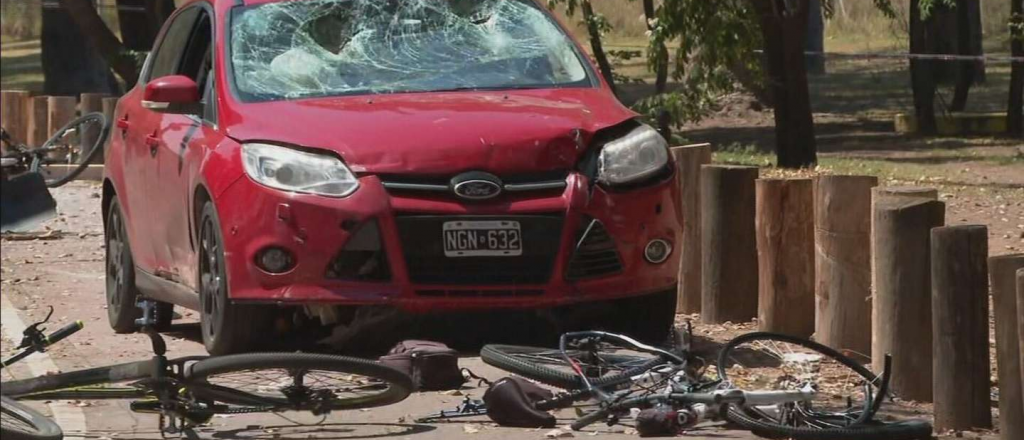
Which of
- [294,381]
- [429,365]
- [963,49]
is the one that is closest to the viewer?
[294,381]

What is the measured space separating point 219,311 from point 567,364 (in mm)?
1788

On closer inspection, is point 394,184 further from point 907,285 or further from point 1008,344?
point 1008,344

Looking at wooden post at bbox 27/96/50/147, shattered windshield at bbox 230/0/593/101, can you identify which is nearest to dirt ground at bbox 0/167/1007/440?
shattered windshield at bbox 230/0/593/101

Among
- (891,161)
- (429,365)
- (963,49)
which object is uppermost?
(429,365)

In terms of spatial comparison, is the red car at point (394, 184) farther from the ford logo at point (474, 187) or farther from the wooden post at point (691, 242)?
the wooden post at point (691, 242)

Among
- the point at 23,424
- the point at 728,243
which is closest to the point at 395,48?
the point at 728,243

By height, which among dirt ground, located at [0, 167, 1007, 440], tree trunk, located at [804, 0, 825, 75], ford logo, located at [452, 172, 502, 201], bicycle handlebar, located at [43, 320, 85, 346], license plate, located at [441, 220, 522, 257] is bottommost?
tree trunk, located at [804, 0, 825, 75]

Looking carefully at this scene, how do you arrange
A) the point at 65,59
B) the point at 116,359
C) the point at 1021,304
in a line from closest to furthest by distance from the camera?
the point at 1021,304 < the point at 116,359 < the point at 65,59

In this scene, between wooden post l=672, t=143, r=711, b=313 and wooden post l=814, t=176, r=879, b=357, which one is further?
wooden post l=672, t=143, r=711, b=313

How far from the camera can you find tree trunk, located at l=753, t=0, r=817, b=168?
18.0 meters

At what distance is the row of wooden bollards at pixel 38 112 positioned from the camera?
71.9 ft

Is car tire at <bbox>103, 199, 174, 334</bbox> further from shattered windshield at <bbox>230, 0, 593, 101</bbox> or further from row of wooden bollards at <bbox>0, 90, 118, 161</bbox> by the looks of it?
row of wooden bollards at <bbox>0, 90, 118, 161</bbox>

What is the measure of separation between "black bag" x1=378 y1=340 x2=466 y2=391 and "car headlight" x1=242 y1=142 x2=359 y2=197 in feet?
2.49

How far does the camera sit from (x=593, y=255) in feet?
27.8
